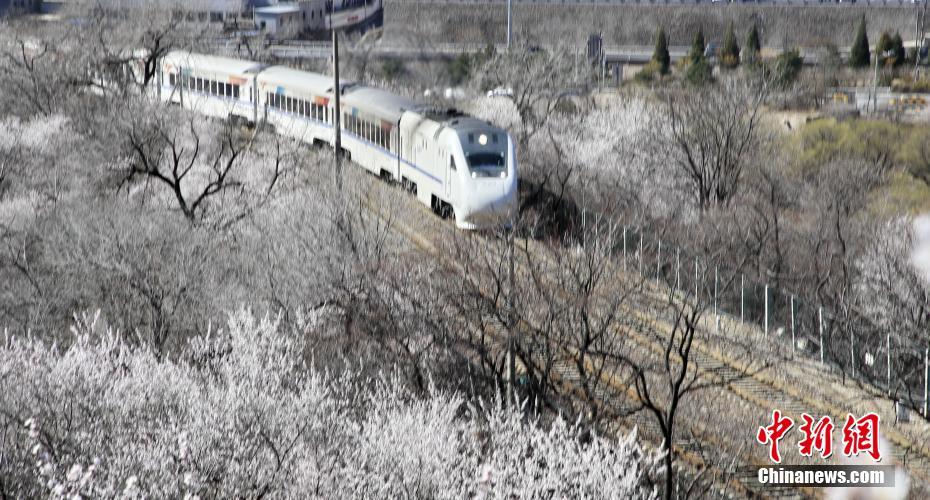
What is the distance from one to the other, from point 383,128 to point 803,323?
32.8 feet

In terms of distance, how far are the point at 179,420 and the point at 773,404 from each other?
23.3 feet

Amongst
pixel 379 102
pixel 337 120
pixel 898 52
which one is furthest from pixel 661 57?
pixel 337 120

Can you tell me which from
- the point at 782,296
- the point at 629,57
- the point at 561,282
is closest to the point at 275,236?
the point at 561,282

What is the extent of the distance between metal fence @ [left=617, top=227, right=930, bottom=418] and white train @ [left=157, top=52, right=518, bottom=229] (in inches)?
90.7

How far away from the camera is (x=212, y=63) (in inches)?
1561

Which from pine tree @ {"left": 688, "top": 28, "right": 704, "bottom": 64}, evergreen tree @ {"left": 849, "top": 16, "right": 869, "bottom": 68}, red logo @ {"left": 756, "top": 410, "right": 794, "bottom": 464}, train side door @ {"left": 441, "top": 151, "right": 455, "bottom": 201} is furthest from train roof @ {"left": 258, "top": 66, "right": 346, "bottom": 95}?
evergreen tree @ {"left": 849, "top": 16, "right": 869, "bottom": 68}

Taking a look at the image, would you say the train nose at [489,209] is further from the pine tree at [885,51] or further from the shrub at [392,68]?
the pine tree at [885,51]

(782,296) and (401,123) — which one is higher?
(401,123)

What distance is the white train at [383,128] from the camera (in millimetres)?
22828

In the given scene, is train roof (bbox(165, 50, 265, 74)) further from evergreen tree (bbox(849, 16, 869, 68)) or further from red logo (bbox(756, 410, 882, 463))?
evergreen tree (bbox(849, 16, 869, 68))

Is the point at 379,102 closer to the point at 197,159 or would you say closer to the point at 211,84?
the point at 197,159

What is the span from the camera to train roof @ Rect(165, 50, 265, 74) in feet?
121

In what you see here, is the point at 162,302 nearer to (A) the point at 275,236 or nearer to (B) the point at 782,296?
(A) the point at 275,236

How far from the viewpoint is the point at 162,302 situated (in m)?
18.8
